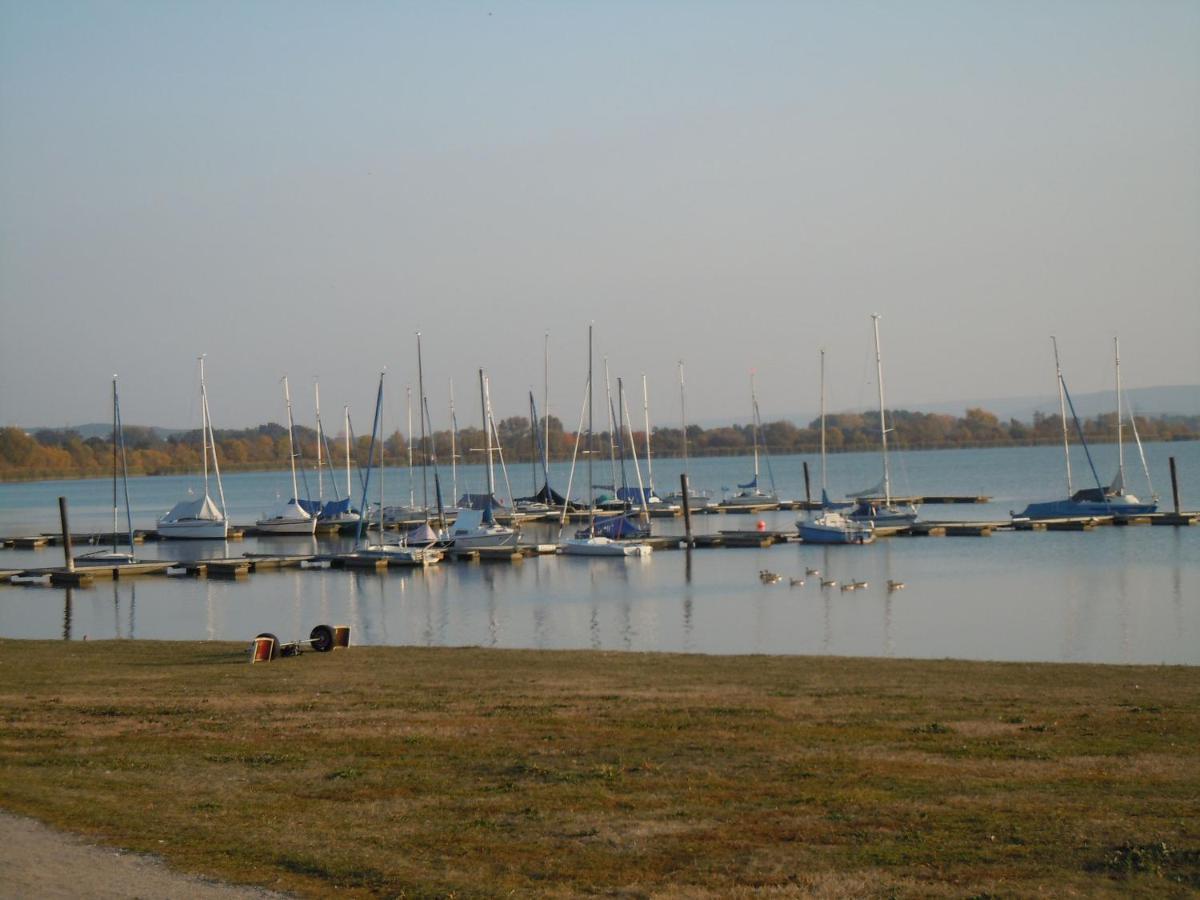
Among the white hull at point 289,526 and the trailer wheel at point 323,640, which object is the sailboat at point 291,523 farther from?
the trailer wheel at point 323,640

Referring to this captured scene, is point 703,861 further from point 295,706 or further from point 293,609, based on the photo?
point 293,609

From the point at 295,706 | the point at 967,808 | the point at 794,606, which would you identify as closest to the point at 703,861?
the point at 967,808

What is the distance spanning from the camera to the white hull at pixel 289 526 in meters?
83.6

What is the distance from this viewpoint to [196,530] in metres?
79.9

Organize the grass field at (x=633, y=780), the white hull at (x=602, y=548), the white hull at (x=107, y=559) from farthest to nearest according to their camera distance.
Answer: the white hull at (x=602, y=548)
the white hull at (x=107, y=559)
the grass field at (x=633, y=780)

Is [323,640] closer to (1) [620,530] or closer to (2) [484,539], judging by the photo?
(2) [484,539]

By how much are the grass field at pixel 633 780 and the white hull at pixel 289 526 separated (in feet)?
209

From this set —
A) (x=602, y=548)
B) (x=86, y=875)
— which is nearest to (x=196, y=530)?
(x=602, y=548)

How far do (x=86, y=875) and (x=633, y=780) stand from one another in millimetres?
5003

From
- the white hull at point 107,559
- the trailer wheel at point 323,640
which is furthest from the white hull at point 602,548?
the trailer wheel at point 323,640

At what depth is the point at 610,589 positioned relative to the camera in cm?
4838

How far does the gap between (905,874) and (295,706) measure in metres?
10.4

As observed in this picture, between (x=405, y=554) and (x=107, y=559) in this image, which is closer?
(x=107, y=559)

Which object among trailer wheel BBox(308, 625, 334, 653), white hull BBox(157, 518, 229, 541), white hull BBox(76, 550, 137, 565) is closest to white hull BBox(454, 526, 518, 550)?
white hull BBox(76, 550, 137, 565)
